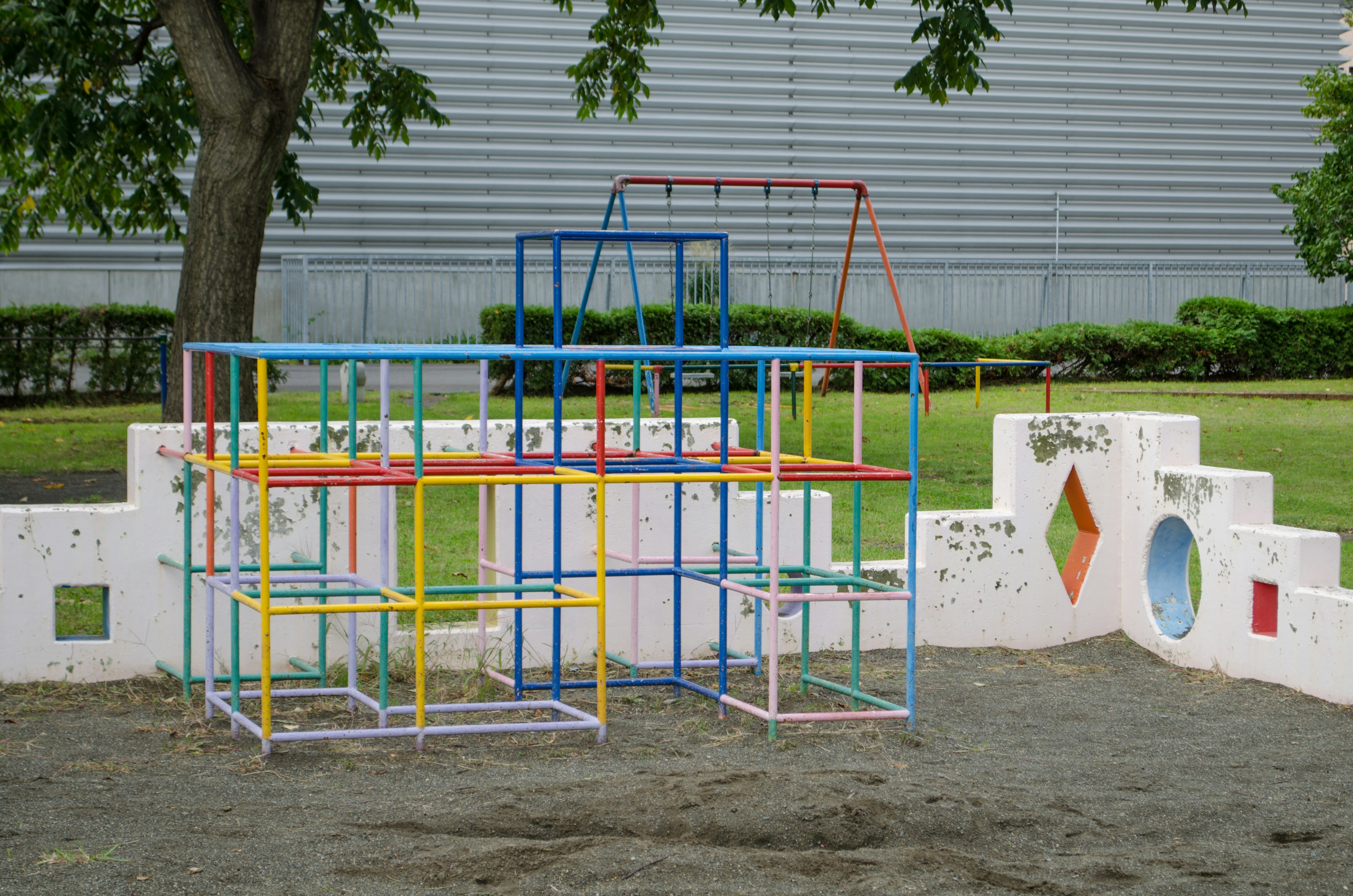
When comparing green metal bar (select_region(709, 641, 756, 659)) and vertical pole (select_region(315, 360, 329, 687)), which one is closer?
vertical pole (select_region(315, 360, 329, 687))

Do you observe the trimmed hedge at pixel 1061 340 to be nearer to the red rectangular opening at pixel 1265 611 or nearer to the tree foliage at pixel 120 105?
the tree foliage at pixel 120 105

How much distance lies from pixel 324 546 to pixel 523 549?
82 cm

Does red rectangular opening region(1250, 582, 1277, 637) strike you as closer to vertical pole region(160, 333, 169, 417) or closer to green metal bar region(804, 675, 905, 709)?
green metal bar region(804, 675, 905, 709)

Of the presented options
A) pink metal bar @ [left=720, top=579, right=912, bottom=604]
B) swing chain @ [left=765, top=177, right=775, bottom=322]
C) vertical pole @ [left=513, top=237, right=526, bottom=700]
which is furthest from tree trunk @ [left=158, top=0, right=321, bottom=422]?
pink metal bar @ [left=720, top=579, right=912, bottom=604]

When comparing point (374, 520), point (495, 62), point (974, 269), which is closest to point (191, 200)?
point (374, 520)

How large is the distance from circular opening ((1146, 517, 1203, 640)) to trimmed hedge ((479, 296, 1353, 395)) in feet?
39.2

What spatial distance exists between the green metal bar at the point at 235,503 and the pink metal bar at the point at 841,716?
6.18 feet

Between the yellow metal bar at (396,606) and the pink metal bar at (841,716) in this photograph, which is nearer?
the yellow metal bar at (396,606)

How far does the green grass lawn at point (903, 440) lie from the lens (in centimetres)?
931

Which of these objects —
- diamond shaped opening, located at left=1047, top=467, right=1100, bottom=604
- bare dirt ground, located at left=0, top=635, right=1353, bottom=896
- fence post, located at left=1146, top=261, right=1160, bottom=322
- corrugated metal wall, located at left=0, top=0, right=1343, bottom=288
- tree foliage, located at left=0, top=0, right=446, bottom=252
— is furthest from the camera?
fence post, located at left=1146, top=261, right=1160, bottom=322

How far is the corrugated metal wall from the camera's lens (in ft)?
83.7

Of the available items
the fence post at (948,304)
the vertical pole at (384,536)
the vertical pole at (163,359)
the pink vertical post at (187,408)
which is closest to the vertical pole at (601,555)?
the vertical pole at (384,536)

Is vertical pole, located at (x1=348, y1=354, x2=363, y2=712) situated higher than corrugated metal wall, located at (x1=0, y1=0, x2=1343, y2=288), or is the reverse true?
corrugated metal wall, located at (x1=0, y1=0, x2=1343, y2=288)

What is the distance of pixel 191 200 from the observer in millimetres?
9844
